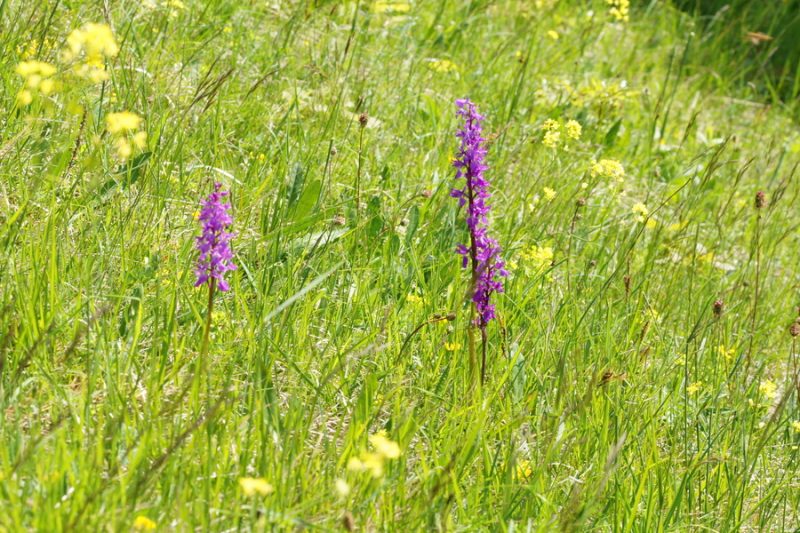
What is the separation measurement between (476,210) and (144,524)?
1.11 meters

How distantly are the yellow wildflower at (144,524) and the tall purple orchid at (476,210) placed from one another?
939mm

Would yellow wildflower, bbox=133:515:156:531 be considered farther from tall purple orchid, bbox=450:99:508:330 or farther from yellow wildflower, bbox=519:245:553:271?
yellow wildflower, bbox=519:245:553:271

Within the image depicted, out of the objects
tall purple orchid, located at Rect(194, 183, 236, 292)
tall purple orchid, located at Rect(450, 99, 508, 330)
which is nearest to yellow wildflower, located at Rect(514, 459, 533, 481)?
tall purple orchid, located at Rect(450, 99, 508, 330)

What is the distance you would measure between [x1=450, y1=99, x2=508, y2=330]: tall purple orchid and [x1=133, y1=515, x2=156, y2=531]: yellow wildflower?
939mm

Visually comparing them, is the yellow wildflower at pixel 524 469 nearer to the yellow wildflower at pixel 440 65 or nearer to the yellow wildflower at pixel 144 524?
the yellow wildflower at pixel 144 524

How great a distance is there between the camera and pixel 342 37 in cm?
450

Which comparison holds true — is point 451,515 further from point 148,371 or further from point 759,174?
point 759,174

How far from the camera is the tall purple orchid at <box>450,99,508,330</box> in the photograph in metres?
2.36

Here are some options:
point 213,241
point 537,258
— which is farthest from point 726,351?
point 213,241

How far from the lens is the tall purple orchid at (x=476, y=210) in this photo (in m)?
2.36

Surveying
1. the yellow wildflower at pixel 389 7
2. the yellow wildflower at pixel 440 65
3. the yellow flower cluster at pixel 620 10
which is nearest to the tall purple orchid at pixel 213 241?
the yellow wildflower at pixel 440 65

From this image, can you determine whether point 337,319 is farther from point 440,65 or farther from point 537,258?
point 440,65

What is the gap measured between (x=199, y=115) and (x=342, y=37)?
57.5 inches

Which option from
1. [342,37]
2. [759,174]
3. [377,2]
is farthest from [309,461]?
[759,174]
